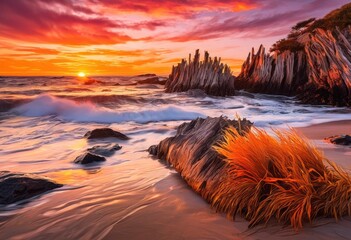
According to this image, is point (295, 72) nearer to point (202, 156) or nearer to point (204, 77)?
point (204, 77)

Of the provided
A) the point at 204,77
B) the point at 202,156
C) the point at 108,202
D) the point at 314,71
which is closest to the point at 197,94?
the point at 204,77

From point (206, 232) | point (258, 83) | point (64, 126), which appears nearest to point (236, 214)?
point (206, 232)

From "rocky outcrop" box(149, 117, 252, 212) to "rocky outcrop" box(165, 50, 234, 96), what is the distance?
23976 mm

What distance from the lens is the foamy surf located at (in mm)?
15961

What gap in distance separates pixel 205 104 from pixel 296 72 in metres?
10.5

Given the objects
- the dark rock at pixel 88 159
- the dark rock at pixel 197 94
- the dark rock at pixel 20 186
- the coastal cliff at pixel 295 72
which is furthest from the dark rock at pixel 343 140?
the dark rock at pixel 197 94

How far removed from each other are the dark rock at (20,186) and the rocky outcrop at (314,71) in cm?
1750

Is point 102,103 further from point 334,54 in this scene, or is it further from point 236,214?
point 236,214

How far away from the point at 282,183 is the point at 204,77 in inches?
1151

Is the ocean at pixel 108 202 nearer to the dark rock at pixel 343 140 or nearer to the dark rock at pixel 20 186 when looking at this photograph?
the dark rock at pixel 20 186

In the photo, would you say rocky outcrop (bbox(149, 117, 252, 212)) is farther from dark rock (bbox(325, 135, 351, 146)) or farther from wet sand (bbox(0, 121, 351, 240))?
dark rock (bbox(325, 135, 351, 146))

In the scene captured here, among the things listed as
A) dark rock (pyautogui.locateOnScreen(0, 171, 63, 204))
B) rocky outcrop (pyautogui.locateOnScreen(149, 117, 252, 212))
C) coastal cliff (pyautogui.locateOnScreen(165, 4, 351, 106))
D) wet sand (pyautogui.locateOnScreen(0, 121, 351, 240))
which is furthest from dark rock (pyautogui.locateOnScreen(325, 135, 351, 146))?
coastal cliff (pyautogui.locateOnScreen(165, 4, 351, 106))

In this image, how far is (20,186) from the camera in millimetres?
4367

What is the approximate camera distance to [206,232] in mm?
2822
